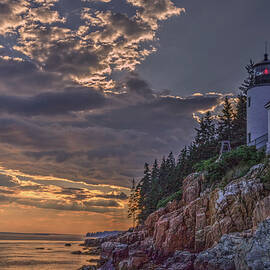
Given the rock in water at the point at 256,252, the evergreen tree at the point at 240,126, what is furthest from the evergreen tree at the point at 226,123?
the rock in water at the point at 256,252

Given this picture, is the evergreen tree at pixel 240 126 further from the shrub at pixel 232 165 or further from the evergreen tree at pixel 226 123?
the shrub at pixel 232 165

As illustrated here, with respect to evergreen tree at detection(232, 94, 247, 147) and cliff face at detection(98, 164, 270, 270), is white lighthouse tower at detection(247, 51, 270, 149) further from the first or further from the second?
evergreen tree at detection(232, 94, 247, 147)

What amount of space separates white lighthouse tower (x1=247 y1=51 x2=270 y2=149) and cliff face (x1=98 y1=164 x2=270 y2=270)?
23.6ft

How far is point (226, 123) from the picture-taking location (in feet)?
198

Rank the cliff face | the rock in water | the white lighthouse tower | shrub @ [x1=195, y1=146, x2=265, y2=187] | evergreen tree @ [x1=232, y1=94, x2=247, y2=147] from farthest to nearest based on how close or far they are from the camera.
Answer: evergreen tree @ [x1=232, y1=94, x2=247, y2=147] < the white lighthouse tower < shrub @ [x1=195, y1=146, x2=265, y2=187] < the cliff face < the rock in water

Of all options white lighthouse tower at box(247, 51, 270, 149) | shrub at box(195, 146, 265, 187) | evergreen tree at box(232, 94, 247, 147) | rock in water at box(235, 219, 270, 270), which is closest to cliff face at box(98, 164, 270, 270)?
rock in water at box(235, 219, 270, 270)

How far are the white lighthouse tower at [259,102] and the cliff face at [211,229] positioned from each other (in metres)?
7.18

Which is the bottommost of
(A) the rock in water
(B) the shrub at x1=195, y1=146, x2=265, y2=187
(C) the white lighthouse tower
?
(A) the rock in water

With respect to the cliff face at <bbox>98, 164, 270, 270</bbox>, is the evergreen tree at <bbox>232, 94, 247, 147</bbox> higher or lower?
higher

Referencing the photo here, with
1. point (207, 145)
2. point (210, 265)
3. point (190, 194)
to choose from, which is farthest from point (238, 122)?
point (210, 265)

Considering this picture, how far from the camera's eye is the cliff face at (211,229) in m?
18.6

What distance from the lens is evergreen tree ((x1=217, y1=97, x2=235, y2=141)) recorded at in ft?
190

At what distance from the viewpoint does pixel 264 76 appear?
33750mm

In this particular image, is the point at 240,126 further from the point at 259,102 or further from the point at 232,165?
the point at 232,165
